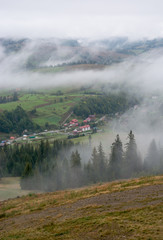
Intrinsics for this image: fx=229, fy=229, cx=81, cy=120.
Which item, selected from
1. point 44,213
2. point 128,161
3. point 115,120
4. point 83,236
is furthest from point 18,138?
point 83,236

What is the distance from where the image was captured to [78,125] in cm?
17475

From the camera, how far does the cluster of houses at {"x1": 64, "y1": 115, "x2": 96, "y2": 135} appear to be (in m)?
156

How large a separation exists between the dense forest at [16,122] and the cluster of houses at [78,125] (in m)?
24.5

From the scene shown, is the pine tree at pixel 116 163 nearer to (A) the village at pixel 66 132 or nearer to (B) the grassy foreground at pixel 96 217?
(B) the grassy foreground at pixel 96 217

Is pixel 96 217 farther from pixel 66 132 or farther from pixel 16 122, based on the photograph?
pixel 16 122

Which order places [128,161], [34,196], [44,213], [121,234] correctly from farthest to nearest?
[128,161], [34,196], [44,213], [121,234]

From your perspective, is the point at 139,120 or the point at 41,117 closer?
the point at 139,120

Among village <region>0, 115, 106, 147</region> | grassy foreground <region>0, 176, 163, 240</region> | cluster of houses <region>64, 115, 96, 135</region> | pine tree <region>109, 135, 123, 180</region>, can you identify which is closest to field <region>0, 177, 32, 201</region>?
grassy foreground <region>0, 176, 163, 240</region>

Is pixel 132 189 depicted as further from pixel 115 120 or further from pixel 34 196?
pixel 115 120

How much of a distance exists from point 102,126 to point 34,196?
12412cm

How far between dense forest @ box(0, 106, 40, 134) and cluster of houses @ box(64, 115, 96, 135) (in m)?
24.5

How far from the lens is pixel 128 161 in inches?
2397

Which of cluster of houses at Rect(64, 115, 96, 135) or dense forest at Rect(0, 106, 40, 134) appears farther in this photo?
dense forest at Rect(0, 106, 40, 134)

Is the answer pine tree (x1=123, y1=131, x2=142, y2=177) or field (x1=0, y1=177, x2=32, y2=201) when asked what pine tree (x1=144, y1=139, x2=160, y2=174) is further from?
field (x1=0, y1=177, x2=32, y2=201)
